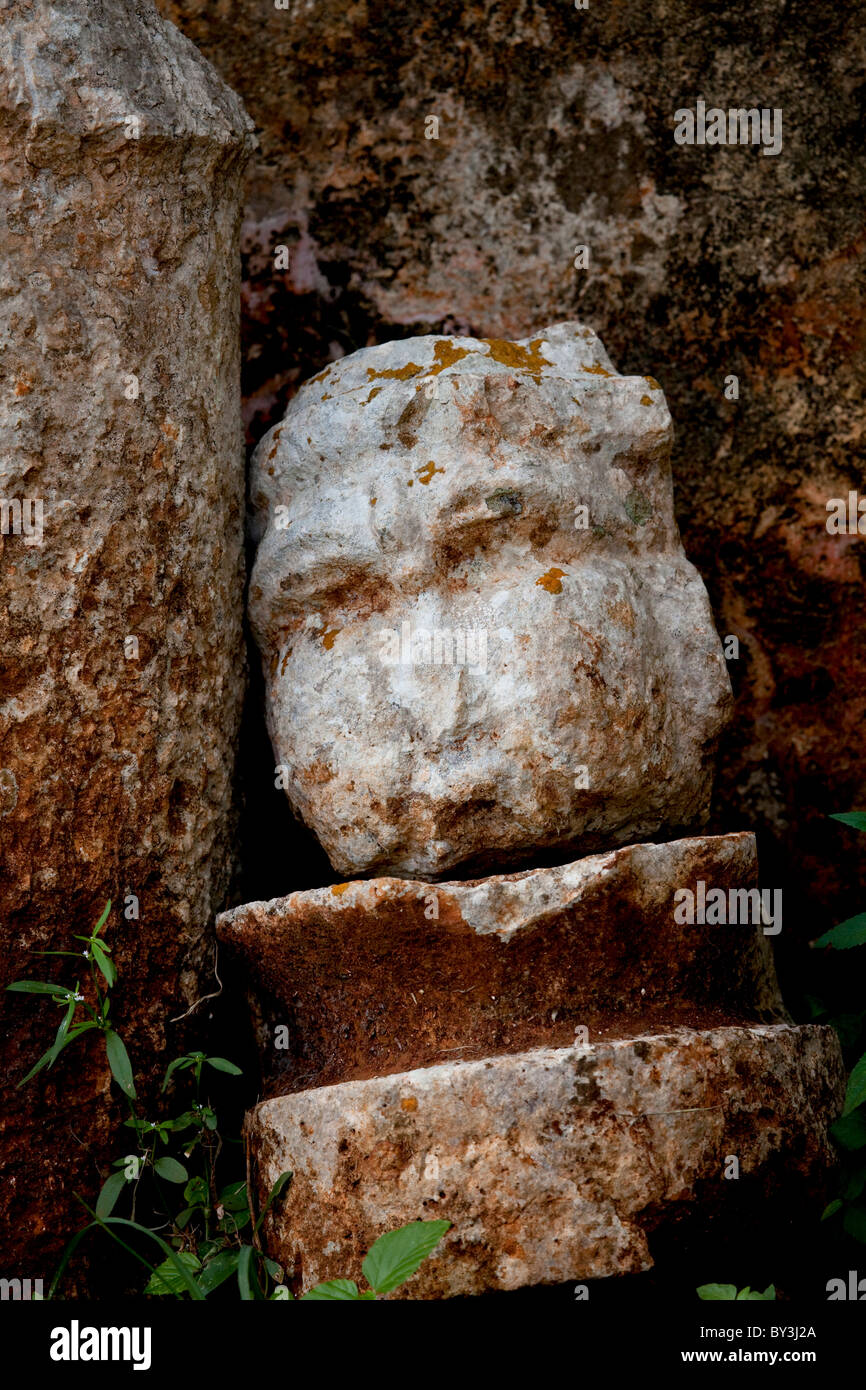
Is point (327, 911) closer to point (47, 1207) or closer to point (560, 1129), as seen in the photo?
point (560, 1129)

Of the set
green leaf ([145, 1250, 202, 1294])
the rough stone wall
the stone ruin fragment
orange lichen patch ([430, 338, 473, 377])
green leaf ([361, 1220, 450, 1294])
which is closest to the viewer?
green leaf ([361, 1220, 450, 1294])

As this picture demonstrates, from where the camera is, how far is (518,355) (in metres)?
2.77

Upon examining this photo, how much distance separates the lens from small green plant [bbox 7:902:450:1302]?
226 cm

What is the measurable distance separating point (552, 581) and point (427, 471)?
0.33m

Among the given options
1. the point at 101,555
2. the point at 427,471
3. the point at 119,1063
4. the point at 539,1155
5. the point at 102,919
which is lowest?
the point at 539,1155

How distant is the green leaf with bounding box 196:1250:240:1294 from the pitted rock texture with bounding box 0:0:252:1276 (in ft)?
0.84

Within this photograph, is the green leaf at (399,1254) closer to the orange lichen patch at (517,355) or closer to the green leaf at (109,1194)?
the green leaf at (109,1194)

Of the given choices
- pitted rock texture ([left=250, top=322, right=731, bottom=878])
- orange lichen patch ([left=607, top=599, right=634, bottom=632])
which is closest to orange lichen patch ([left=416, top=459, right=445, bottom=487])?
pitted rock texture ([left=250, top=322, right=731, bottom=878])

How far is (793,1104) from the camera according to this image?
2311 millimetres

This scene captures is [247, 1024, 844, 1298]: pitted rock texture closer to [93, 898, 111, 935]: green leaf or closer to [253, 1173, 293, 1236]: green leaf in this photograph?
[253, 1173, 293, 1236]: green leaf

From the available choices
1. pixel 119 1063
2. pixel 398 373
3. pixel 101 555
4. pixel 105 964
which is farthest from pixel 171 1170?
pixel 398 373

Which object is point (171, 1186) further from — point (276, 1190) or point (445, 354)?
point (445, 354)

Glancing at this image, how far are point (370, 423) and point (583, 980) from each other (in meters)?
1.15

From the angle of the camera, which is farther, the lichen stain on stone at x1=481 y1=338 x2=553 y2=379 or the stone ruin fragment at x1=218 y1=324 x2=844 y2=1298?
the lichen stain on stone at x1=481 y1=338 x2=553 y2=379
